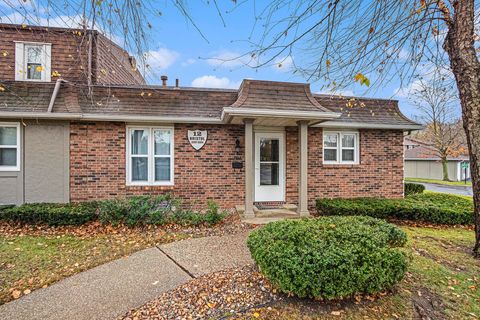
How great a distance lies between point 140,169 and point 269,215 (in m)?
4.24

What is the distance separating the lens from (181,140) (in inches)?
327

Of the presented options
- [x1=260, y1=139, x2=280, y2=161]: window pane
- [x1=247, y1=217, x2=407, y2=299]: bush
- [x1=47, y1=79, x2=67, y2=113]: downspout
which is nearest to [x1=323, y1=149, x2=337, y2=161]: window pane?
[x1=260, y1=139, x2=280, y2=161]: window pane

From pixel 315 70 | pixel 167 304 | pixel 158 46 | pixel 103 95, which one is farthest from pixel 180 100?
pixel 167 304

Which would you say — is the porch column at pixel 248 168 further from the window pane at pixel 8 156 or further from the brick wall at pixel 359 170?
the window pane at pixel 8 156

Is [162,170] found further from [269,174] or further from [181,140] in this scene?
[269,174]

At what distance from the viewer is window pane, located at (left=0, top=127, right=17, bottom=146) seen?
7.65 meters

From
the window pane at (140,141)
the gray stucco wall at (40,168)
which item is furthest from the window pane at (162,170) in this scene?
the gray stucco wall at (40,168)

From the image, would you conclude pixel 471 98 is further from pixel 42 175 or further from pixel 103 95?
pixel 42 175

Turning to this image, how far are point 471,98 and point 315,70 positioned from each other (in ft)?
8.92

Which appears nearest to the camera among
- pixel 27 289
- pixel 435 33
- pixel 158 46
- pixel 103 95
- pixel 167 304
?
pixel 167 304

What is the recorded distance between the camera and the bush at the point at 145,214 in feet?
21.4

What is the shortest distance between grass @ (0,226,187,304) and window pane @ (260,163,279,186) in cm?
372

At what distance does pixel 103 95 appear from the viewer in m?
8.30

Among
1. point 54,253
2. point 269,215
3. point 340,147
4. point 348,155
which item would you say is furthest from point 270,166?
point 54,253
